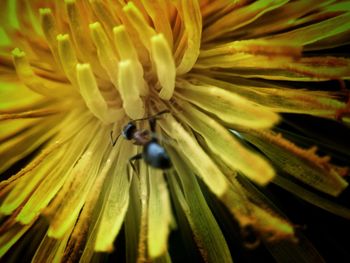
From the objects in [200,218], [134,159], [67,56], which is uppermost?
[67,56]

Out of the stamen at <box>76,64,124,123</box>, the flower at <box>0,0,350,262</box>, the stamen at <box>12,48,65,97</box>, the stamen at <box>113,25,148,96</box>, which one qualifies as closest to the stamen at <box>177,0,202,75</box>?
the flower at <box>0,0,350,262</box>

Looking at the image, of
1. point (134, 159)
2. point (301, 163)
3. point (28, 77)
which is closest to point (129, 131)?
point (134, 159)

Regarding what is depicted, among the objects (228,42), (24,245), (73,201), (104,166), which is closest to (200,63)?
(228,42)

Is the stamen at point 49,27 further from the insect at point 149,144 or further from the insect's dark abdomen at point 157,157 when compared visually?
the insect's dark abdomen at point 157,157

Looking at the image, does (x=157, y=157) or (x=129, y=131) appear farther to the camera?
(x=129, y=131)

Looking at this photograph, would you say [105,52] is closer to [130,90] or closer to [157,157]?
[130,90]

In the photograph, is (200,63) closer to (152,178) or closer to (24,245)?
(152,178)
